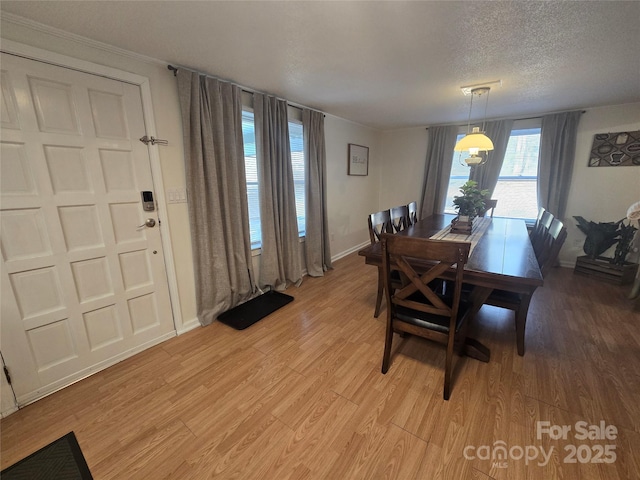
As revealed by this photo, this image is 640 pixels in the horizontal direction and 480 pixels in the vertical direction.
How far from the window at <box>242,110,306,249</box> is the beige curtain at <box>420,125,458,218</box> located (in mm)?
2508

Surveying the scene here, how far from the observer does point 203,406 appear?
1.58 meters

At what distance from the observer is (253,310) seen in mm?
2648

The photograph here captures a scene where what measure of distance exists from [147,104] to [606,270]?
17.4 feet

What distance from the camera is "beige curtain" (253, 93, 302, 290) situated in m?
2.71

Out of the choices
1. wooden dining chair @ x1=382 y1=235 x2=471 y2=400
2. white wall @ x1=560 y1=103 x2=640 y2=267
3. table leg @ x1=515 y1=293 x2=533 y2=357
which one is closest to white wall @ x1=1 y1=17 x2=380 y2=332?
wooden dining chair @ x1=382 y1=235 x2=471 y2=400

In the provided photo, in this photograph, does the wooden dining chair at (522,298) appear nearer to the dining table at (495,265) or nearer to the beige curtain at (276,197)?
the dining table at (495,265)

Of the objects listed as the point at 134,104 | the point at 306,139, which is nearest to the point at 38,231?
the point at 134,104

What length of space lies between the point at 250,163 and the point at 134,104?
108cm

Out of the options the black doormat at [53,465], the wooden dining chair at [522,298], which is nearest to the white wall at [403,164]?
the wooden dining chair at [522,298]

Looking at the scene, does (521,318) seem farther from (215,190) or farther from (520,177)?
(520,177)

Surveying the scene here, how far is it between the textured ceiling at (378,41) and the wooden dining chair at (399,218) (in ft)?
4.12

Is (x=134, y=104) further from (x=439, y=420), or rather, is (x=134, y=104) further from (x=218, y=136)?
(x=439, y=420)

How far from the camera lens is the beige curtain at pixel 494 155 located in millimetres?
3904

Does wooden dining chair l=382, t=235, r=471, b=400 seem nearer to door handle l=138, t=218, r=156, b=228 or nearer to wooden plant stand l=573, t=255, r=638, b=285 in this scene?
door handle l=138, t=218, r=156, b=228
